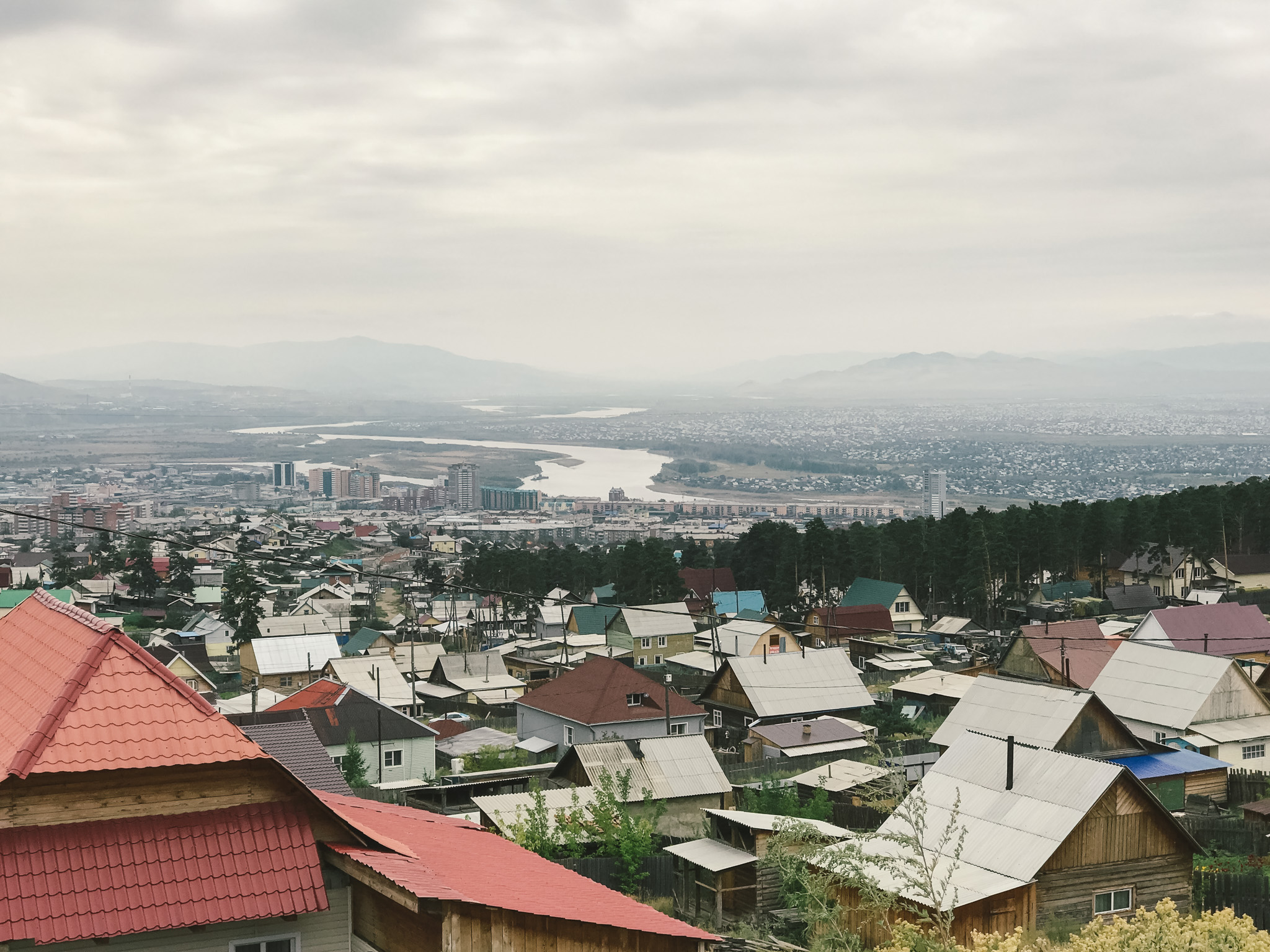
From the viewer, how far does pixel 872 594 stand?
209 ft

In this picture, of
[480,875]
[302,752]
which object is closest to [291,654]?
[302,752]

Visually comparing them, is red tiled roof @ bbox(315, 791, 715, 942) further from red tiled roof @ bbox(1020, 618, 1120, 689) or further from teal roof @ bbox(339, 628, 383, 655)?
teal roof @ bbox(339, 628, 383, 655)

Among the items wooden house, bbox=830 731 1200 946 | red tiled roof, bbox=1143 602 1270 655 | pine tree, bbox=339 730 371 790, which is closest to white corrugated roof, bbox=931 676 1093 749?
wooden house, bbox=830 731 1200 946

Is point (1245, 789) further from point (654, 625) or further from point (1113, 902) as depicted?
point (654, 625)

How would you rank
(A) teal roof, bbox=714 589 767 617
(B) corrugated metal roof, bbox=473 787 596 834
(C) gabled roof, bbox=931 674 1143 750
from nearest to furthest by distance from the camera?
(B) corrugated metal roof, bbox=473 787 596 834, (C) gabled roof, bbox=931 674 1143 750, (A) teal roof, bbox=714 589 767 617

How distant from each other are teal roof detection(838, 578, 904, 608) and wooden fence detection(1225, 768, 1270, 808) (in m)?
34.9

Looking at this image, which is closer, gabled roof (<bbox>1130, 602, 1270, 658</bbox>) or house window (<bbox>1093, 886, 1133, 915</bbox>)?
house window (<bbox>1093, 886, 1133, 915</bbox>)

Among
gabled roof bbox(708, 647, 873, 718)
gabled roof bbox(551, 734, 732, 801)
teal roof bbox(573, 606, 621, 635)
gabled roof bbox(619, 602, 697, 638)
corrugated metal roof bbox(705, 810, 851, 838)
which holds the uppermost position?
corrugated metal roof bbox(705, 810, 851, 838)

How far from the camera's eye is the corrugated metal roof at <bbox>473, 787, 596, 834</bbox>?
19.8m

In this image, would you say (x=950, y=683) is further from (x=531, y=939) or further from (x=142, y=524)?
(x=142, y=524)

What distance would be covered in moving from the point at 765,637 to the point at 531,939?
42361 mm

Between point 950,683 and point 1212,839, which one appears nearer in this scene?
point 1212,839

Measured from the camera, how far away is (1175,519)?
64.6 m

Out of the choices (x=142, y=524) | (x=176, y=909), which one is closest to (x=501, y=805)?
(x=176, y=909)
